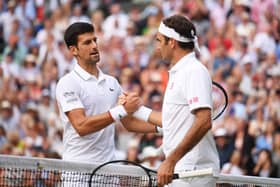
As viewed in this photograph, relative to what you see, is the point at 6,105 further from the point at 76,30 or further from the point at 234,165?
the point at 76,30

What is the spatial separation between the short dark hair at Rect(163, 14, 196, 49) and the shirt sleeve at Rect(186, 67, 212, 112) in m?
0.26

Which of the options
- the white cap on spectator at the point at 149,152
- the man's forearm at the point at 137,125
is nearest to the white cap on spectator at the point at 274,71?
the white cap on spectator at the point at 149,152

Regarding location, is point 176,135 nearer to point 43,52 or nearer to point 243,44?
point 243,44

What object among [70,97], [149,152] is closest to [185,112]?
[70,97]

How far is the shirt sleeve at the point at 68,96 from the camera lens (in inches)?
329

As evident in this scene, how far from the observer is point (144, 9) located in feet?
64.7

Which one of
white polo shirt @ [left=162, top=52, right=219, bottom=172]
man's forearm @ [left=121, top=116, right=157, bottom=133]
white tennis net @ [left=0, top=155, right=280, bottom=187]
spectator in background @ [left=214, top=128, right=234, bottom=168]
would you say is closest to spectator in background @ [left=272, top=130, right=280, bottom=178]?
spectator in background @ [left=214, top=128, right=234, bottom=168]

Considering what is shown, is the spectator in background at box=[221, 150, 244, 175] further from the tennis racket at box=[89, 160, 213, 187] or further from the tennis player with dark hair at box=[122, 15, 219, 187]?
the tennis player with dark hair at box=[122, 15, 219, 187]

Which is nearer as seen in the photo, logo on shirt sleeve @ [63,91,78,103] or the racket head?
the racket head

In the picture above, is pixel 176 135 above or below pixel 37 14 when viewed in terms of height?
below

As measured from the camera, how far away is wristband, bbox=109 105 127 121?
26.9 feet

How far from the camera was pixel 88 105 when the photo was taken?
335 inches

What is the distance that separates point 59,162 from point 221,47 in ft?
28.1

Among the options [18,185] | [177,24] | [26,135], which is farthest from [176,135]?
[26,135]
